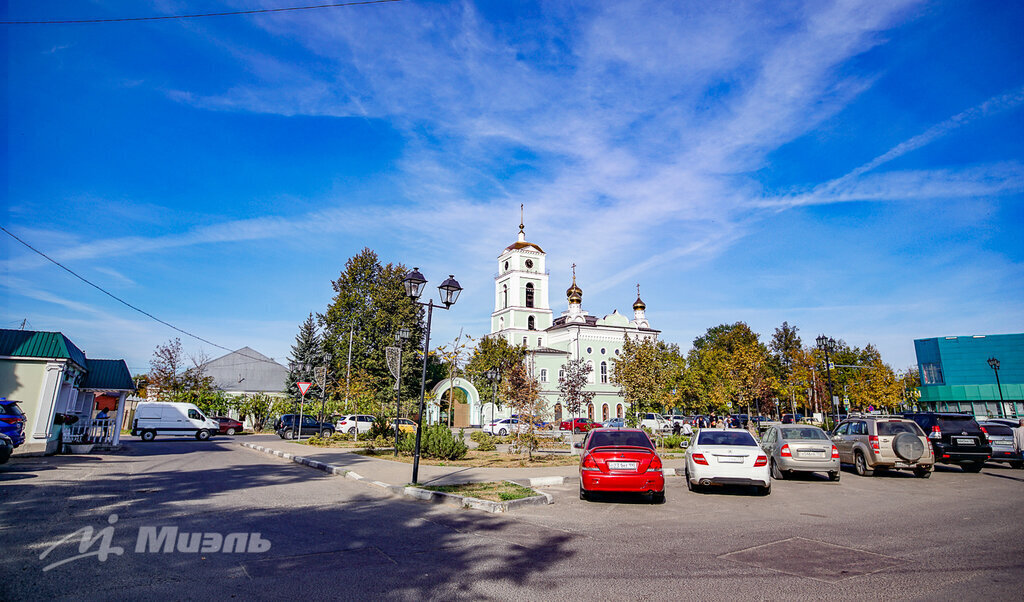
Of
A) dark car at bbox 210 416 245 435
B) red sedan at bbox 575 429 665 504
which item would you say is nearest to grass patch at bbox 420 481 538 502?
red sedan at bbox 575 429 665 504

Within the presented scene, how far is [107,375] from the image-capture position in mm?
23672

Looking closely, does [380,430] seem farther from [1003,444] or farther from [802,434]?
[1003,444]

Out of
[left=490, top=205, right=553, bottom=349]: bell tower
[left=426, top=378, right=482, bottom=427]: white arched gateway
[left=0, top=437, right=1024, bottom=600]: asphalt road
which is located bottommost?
[left=0, top=437, right=1024, bottom=600]: asphalt road

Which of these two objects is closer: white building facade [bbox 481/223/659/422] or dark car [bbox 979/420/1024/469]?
dark car [bbox 979/420/1024/469]

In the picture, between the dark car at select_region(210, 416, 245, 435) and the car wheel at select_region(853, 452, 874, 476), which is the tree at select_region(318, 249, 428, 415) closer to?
the dark car at select_region(210, 416, 245, 435)

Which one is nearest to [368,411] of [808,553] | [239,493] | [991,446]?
[239,493]

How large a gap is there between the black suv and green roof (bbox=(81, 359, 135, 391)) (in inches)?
1184

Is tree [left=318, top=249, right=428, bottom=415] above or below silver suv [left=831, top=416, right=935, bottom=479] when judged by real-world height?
above

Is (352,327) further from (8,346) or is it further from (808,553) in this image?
(808,553)

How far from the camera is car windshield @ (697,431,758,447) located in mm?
11766

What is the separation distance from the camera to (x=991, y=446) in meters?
17.2

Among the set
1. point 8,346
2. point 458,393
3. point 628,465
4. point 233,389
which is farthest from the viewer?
point 233,389

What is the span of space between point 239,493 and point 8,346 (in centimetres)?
1436

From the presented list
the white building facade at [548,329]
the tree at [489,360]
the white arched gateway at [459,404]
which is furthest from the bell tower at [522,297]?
the white arched gateway at [459,404]
